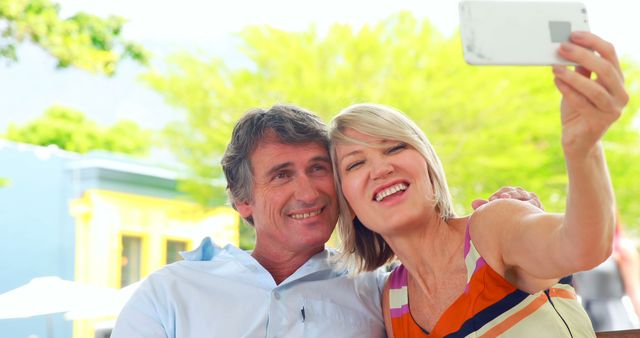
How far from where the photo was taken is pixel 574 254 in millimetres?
1194

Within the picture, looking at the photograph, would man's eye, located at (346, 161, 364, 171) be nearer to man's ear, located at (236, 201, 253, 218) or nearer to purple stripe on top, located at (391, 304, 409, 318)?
purple stripe on top, located at (391, 304, 409, 318)

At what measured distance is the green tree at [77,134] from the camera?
16766mm

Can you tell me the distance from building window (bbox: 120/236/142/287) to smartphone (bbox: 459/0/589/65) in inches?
441

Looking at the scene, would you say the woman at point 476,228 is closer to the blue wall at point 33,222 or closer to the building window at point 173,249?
the blue wall at point 33,222

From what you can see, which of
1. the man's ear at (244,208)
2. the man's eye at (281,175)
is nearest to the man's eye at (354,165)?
the man's eye at (281,175)

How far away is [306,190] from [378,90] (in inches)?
471

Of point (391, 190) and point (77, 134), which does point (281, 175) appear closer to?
point (391, 190)

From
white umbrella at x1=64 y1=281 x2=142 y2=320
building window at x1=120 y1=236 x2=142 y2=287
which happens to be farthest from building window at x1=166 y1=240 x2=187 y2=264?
white umbrella at x1=64 y1=281 x2=142 y2=320

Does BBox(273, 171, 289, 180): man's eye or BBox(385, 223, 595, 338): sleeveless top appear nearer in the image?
BBox(385, 223, 595, 338): sleeveless top

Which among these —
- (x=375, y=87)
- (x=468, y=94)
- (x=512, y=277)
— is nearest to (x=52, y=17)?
(x=375, y=87)

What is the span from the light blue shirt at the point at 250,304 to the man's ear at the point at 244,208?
7.0 inches

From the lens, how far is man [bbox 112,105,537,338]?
1.84 meters

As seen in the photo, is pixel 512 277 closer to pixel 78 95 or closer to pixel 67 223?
pixel 67 223

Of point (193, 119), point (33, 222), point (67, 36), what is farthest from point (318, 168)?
point (193, 119)
